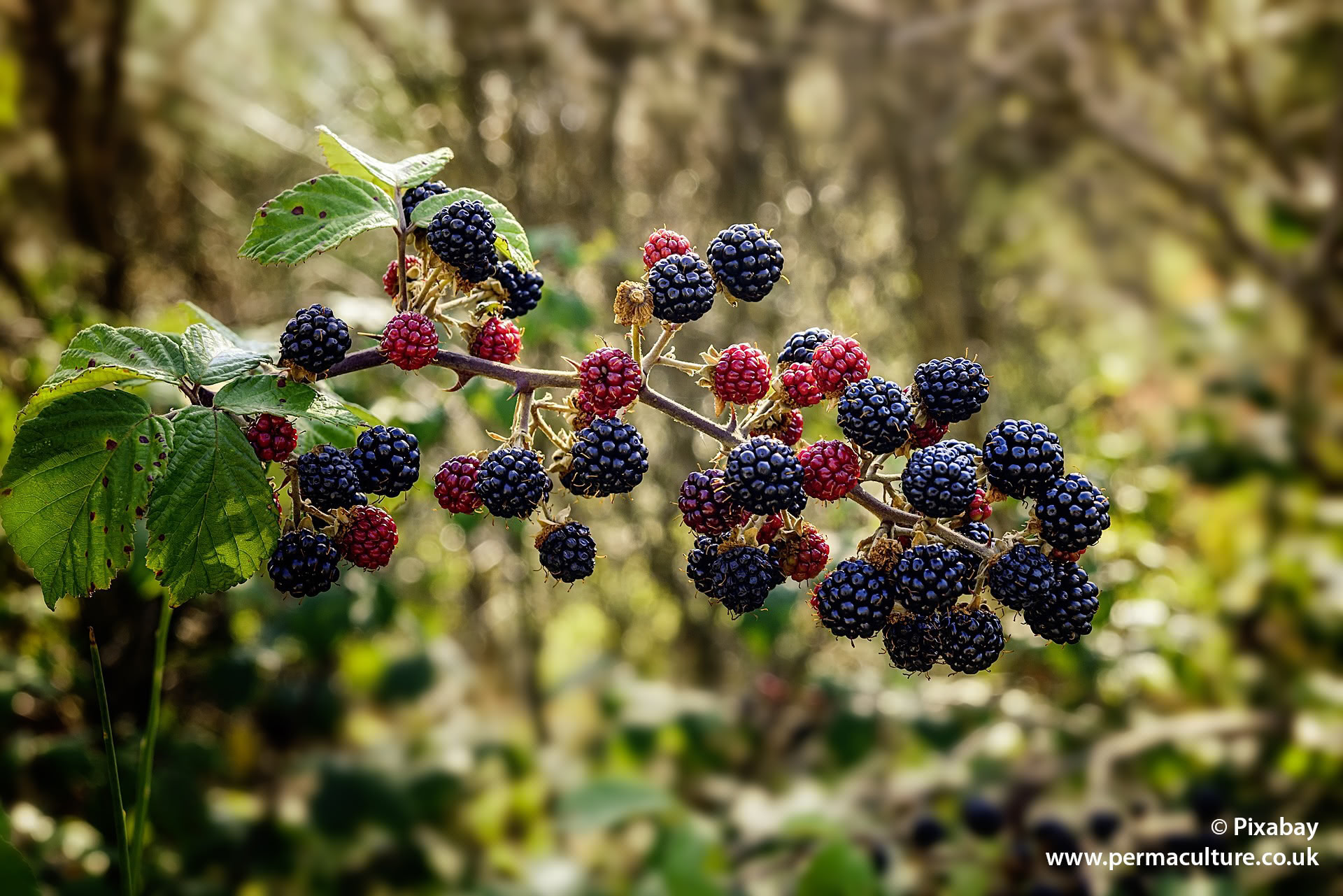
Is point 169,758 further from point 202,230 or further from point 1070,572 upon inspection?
point 1070,572

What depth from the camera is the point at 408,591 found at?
9.10 ft

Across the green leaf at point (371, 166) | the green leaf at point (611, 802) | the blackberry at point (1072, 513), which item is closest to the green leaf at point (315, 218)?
the green leaf at point (371, 166)

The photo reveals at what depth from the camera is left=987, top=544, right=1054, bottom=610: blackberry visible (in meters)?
0.61

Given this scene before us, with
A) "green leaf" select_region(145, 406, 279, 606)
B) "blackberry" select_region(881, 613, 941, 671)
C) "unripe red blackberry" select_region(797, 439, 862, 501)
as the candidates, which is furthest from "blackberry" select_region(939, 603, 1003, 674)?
"green leaf" select_region(145, 406, 279, 606)

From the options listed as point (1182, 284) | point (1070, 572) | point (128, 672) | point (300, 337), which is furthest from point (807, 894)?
point (1182, 284)

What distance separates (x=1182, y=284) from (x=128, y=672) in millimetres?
3352

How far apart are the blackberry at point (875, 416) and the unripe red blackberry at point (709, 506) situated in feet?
0.35

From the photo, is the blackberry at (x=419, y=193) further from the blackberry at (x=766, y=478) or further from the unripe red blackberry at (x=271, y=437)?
the blackberry at (x=766, y=478)

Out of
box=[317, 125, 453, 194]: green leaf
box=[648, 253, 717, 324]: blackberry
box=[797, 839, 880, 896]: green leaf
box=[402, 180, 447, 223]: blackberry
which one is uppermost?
box=[402, 180, 447, 223]: blackberry

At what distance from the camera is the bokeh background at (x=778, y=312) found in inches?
87.7

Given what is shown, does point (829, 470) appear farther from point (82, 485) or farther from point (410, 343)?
point (82, 485)

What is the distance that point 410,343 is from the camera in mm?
637

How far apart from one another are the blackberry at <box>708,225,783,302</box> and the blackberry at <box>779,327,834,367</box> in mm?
54

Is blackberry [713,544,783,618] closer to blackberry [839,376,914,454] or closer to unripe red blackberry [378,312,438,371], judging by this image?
blackberry [839,376,914,454]
